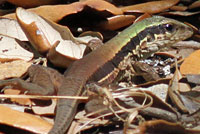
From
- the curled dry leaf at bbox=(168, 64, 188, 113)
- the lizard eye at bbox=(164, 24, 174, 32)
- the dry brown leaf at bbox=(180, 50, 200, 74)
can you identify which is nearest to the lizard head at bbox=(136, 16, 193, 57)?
the lizard eye at bbox=(164, 24, 174, 32)

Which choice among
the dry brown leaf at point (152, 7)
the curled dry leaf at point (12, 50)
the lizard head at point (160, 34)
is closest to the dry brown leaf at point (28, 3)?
the curled dry leaf at point (12, 50)

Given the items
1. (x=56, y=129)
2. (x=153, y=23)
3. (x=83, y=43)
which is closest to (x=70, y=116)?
(x=56, y=129)

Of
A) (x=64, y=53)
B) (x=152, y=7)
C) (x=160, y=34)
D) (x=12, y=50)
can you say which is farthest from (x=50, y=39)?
(x=152, y=7)

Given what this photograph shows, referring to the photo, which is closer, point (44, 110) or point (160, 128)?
point (160, 128)

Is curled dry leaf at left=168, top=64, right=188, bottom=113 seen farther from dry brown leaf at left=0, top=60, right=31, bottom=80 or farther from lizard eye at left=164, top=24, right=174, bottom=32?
dry brown leaf at left=0, top=60, right=31, bottom=80

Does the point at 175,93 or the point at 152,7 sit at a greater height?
the point at 152,7

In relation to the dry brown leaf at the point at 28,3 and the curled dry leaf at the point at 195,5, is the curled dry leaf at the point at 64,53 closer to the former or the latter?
the dry brown leaf at the point at 28,3

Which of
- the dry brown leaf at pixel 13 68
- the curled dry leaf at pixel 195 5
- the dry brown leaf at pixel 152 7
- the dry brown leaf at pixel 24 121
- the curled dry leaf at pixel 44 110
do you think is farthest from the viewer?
the curled dry leaf at pixel 195 5

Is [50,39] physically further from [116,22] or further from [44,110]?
[44,110]
